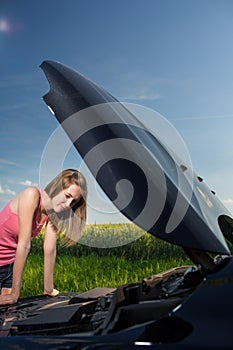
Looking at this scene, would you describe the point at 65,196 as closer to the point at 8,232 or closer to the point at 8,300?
the point at 8,232

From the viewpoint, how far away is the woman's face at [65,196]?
2969 mm

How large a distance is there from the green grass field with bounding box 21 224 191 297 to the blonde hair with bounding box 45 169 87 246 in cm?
213

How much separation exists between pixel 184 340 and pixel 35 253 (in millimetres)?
8379

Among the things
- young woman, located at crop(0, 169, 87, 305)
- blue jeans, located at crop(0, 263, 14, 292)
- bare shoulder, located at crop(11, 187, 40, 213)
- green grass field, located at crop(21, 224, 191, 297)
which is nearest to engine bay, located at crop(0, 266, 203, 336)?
young woman, located at crop(0, 169, 87, 305)

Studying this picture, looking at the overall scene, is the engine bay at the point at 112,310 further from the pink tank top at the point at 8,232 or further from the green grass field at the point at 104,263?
the green grass field at the point at 104,263

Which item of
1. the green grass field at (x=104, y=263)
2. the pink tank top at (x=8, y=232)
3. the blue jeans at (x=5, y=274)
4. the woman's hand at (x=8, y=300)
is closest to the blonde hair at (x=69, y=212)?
the pink tank top at (x=8, y=232)

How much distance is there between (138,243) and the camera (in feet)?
26.5

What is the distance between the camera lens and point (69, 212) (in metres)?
3.22

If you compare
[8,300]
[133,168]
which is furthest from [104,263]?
[133,168]

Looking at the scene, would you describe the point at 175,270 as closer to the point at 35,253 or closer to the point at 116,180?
the point at 116,180

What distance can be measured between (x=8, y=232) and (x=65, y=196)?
675 mm

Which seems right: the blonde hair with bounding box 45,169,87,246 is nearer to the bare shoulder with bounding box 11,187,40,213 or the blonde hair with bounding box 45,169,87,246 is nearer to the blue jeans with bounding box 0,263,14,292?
the bare shoulder with bounding box 11,187,40,213

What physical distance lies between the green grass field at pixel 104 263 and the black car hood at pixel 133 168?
12.3 ft

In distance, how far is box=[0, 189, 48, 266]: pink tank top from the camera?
11.0 ft
